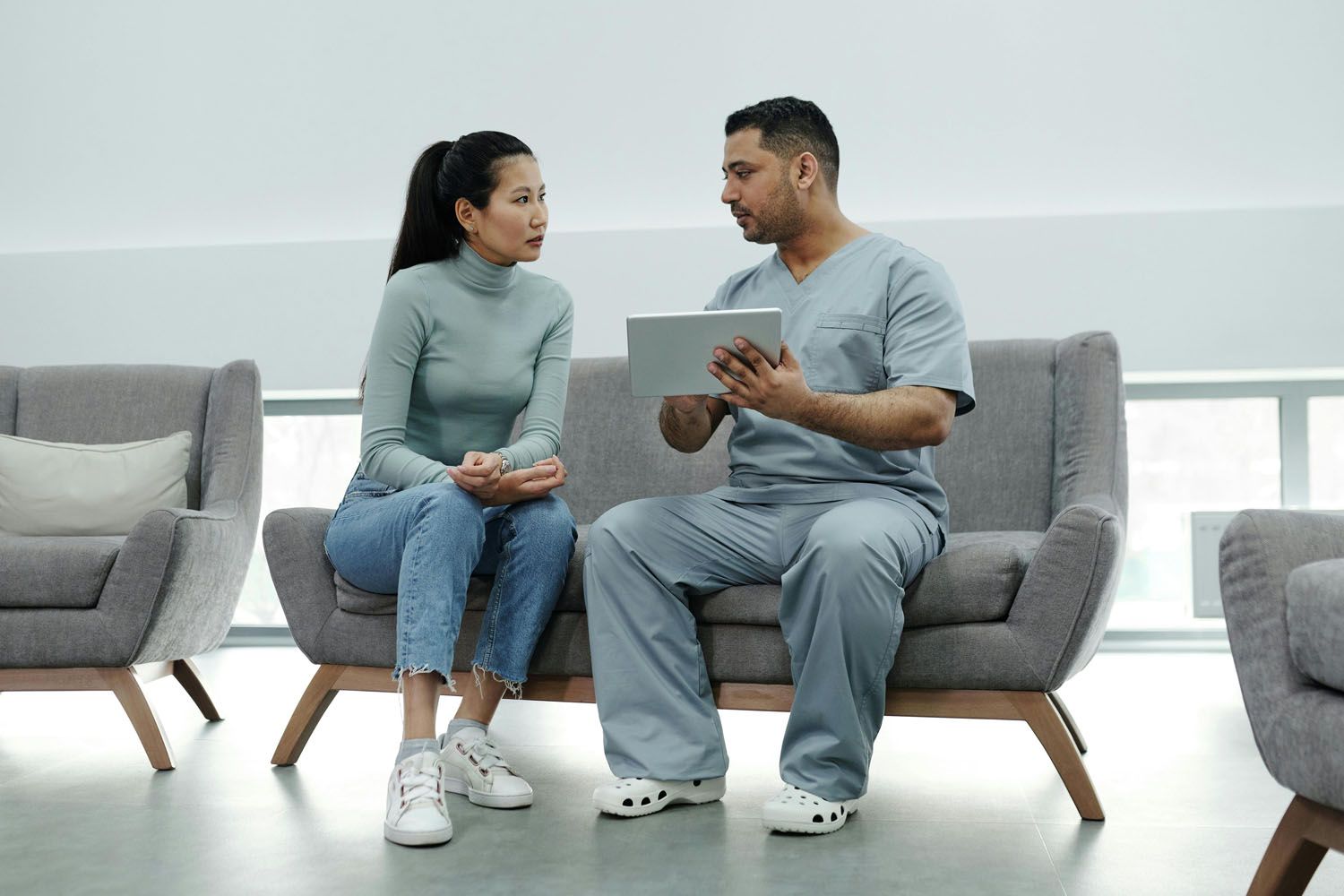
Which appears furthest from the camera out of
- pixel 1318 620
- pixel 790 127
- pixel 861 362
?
pixel 790 127

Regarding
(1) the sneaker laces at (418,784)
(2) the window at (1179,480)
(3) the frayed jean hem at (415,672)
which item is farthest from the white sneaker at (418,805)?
(2) the window at (1179,480)

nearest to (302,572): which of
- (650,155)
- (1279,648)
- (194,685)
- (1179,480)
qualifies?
(194,685)

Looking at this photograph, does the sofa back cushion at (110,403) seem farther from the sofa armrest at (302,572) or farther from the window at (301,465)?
the window at (301,465)

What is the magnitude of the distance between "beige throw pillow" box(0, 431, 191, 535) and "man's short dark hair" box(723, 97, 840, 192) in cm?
147

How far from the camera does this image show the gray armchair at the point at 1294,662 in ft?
3.71

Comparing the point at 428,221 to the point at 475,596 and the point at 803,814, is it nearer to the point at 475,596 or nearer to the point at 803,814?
the point at 475,596

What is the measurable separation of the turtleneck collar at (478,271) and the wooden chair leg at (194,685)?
3.40 ft

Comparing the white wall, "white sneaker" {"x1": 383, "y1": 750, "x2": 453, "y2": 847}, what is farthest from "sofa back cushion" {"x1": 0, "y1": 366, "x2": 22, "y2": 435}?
"white sneaker" {"x1": 383, "y1": 750, "x2": 453, "y2": 847}

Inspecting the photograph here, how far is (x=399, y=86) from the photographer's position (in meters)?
3.42

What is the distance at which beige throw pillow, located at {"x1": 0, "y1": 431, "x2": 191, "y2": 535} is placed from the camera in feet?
8.00

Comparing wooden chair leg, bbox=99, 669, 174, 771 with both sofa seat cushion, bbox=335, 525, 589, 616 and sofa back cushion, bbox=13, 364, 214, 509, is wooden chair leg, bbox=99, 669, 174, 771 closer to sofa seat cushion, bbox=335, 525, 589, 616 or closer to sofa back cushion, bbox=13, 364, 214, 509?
sofa seat cushion, bbox=335, 525, 589, 616

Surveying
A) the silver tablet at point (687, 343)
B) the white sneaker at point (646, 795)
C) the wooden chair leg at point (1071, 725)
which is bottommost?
the wooden chair leg at point (1071, 725)

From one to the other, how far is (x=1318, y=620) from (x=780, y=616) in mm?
773

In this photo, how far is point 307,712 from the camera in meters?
2.04
